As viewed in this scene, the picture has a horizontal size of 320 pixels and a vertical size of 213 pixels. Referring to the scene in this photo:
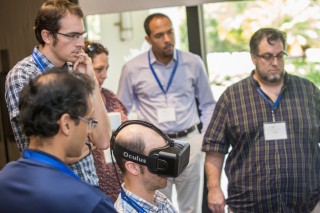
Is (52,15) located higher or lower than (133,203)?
higher

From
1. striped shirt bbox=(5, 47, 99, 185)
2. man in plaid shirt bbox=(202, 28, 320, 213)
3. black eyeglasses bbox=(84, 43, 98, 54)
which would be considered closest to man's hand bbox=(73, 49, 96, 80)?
striped shirt bbox=(5, 47, 99, 185)

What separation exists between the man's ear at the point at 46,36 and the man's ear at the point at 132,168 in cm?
67

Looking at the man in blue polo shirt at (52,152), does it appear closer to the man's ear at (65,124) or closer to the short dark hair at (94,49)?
the man's ear at (65,124)

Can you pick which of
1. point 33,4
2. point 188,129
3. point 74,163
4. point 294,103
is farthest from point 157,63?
point 74,163

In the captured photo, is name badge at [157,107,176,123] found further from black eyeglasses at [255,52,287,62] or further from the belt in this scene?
black eyeglasses at [255,52,287,62]

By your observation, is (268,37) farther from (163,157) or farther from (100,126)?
(163,157)

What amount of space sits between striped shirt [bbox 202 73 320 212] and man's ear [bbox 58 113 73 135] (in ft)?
5.56

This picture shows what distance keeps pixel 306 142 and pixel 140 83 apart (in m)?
1.41

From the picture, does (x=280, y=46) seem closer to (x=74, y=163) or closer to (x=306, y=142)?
(x=306, y=142)

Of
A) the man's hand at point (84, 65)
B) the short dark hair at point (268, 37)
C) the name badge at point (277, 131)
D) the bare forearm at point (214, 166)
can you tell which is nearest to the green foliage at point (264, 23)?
the short dark hair at point (268, 37)

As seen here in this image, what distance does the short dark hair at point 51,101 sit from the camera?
1487 mm

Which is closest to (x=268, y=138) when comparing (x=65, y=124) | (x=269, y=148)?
(x=269, y=148)

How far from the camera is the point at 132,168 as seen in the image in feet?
6.65

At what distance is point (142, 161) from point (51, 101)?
1.98ft
